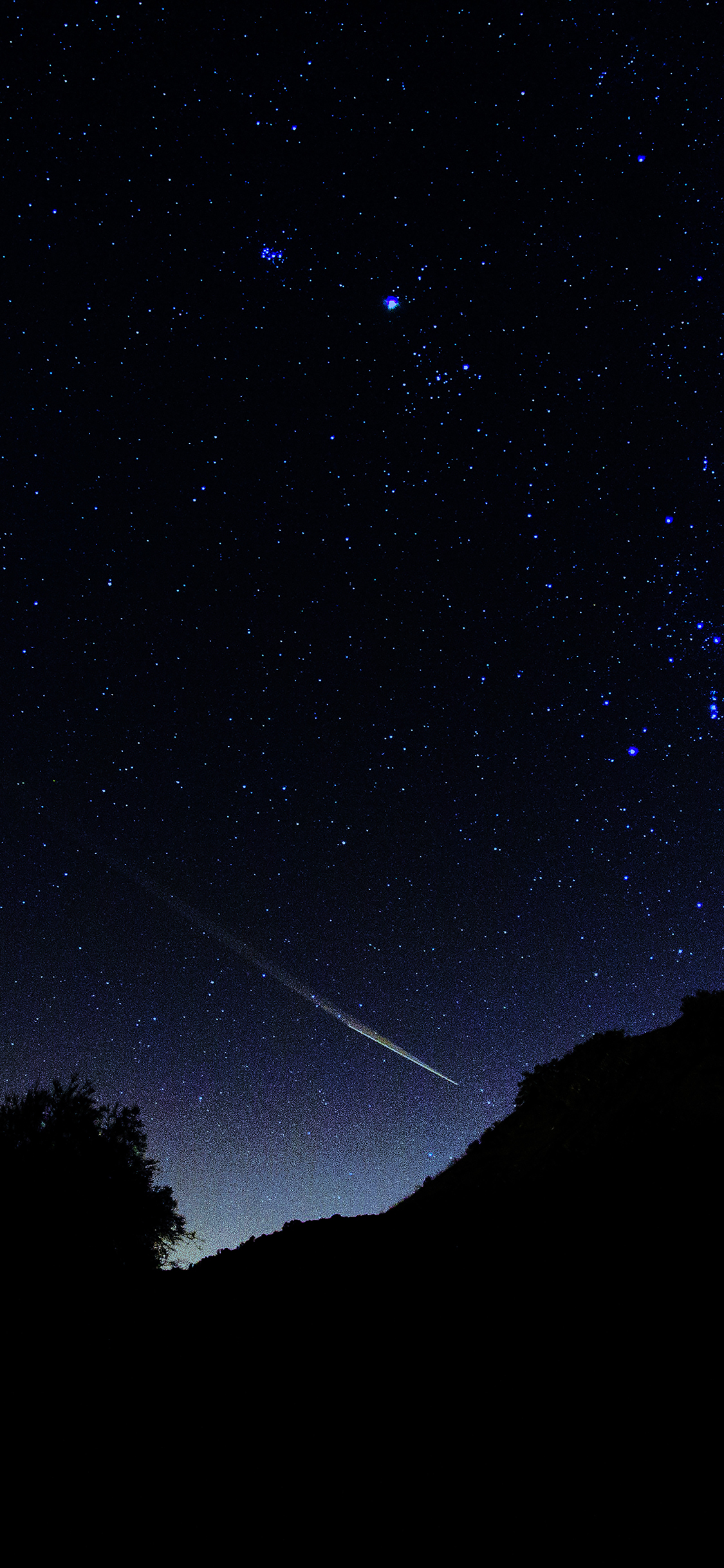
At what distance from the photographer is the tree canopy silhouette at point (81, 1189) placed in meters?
16.0

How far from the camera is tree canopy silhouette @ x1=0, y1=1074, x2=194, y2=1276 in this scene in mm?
16016

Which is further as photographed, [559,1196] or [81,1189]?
[81,1189]

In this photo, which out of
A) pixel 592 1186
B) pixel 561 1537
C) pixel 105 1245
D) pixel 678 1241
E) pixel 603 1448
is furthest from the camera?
pixel 105 1245

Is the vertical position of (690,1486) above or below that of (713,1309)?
below

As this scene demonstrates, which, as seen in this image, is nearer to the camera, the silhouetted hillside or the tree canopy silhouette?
the silhouetted hillside

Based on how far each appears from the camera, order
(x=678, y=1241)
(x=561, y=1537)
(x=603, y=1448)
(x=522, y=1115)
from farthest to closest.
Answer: (x=522, y=1115) → (x=678, y=1241) → (x=603, y=1448) → (x=561, y=1537)

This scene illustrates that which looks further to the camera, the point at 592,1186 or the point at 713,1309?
the point at 592,1186

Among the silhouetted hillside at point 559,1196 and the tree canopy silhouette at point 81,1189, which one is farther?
the tree canopy silhouette at point 81,1189

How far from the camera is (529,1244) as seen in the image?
8.29 m

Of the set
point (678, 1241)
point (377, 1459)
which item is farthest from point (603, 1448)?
point (678, 1241)

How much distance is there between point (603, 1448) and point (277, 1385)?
3.31m

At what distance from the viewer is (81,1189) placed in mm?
18500

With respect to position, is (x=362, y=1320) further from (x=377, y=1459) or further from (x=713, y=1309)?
(x=713, y=1309)

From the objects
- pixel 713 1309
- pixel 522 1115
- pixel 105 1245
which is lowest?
pixel 105 1245
